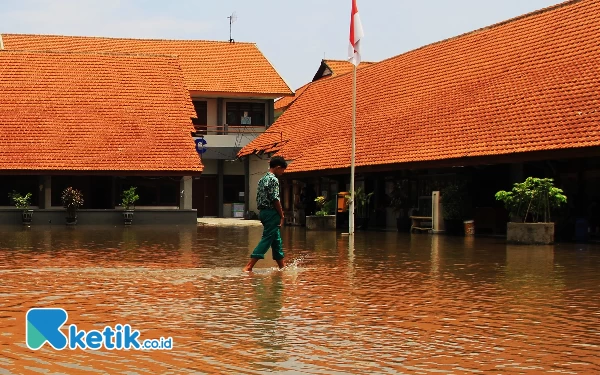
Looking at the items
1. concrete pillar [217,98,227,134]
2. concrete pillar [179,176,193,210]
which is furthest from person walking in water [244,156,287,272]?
concrete pillar [217,98,227,134]

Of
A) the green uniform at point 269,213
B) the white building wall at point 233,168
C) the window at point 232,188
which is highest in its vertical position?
the white building wall at point 233,168

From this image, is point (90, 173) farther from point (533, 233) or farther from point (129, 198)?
point (533, 233)

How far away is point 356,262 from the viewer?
58.5 feet

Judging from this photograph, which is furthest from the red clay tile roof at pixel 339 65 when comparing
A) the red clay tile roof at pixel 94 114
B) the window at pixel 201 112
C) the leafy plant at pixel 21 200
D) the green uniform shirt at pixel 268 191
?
the green uniform shirt at pixel 268 191

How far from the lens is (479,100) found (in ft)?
104

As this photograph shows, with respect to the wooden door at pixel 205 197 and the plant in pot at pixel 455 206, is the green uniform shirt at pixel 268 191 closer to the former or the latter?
the plant in pot at pixel 455 206

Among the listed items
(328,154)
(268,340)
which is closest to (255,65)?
(328,154)

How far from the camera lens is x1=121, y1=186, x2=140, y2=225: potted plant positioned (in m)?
41.1

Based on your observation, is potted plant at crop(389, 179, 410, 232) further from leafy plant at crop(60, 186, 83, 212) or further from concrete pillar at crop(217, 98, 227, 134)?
concrete pillar at crop(217, 98, 227, 134)

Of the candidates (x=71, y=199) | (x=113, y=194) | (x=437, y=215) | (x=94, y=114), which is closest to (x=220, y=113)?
(x=94, y=114)

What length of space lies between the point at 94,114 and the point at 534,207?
2575cm

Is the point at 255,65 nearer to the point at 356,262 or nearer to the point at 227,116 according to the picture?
the point at 227,116

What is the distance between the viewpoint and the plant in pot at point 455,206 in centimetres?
3031

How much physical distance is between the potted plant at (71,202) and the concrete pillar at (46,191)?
1.29 metres
